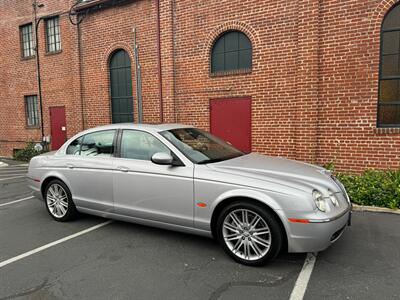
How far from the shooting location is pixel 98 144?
4867 mm

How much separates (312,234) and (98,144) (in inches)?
128

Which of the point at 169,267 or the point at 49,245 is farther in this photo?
the point at 49,245

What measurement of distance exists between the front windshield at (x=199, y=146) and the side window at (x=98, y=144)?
88 centimetres

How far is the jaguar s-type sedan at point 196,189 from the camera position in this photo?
3330mm

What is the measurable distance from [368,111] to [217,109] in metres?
3.59

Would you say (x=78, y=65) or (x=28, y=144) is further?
(x=28, y=144)

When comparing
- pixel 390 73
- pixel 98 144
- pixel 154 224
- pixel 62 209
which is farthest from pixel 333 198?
pixel 390 73

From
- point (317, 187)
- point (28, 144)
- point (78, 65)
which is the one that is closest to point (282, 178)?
point (317, 187)

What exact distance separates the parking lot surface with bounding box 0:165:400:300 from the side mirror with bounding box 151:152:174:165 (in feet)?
3.51

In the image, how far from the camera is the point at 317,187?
11.3ft

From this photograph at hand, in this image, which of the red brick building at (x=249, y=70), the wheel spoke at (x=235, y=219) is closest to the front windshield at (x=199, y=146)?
the wheel spoke at (x=235, y=219)

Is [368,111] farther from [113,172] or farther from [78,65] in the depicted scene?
[78,65]

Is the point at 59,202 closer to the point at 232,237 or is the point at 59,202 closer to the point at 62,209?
the point at 62,209

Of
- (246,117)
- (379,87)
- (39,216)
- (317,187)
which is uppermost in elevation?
(379,87)
